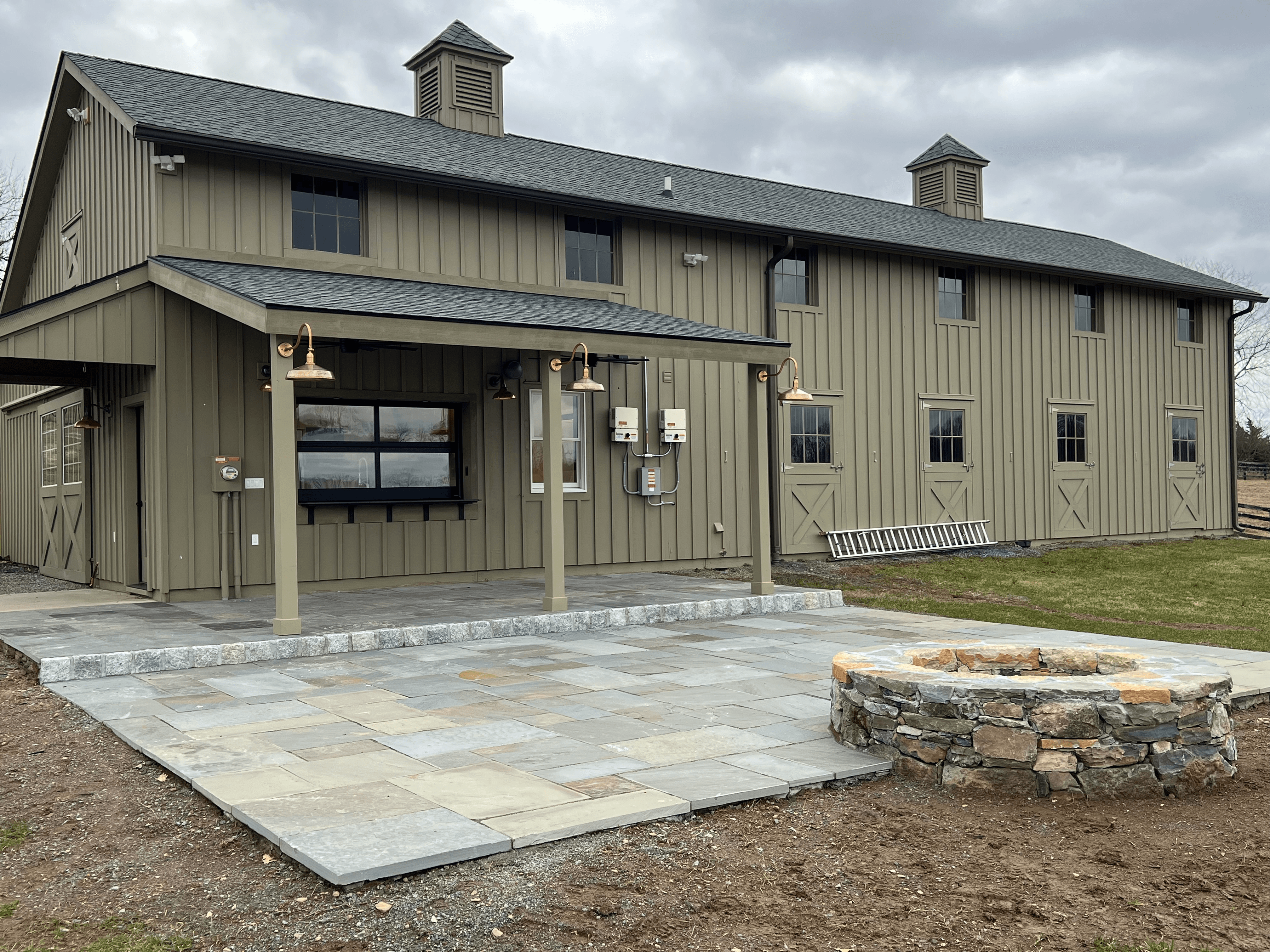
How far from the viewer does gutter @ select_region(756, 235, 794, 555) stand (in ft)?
46.3

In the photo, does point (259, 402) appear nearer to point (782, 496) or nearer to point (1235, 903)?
point (782, 496)

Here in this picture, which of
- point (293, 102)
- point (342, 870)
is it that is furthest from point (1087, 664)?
point (293, 102)

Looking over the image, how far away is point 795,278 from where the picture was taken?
1470 centimetres

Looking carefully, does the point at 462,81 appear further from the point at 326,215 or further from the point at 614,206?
the point at 326,215

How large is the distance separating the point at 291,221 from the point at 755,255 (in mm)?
6103

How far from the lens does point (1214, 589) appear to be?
12297mm

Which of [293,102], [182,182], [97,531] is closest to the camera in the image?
[182,182]

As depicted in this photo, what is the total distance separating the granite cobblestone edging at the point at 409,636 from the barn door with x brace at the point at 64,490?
5477 millimetres

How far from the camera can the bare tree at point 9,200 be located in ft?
81.1

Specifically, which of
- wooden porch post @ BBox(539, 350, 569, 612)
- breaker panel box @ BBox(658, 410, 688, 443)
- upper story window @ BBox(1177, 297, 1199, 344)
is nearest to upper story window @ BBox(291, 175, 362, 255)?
wooden porch post @ BBox(539, 350, 569, 612)

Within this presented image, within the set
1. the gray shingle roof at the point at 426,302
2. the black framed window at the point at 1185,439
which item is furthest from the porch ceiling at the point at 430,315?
the black framed window at the point at 1185,439

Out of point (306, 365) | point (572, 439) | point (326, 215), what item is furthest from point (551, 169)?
point (306, 365)

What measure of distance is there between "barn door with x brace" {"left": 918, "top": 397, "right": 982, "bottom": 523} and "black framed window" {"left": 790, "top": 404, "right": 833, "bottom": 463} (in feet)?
5.79

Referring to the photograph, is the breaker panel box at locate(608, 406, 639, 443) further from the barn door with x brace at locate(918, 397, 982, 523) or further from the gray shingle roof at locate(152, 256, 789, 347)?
the barn door with x brace at locate(918, 397, 982, 523)
